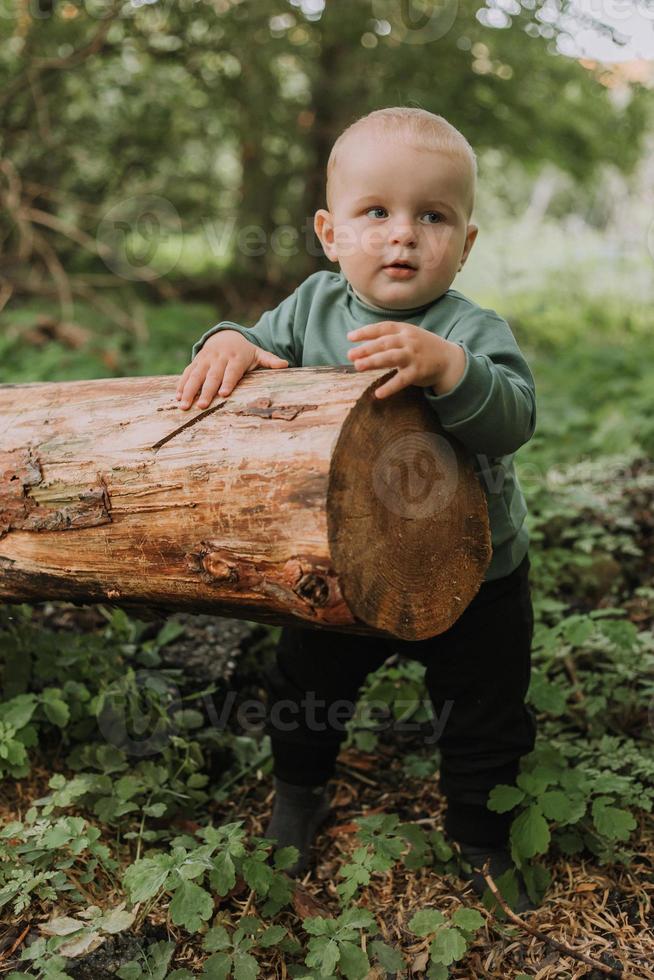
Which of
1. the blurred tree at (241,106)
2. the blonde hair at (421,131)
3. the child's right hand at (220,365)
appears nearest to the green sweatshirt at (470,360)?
the child's right hand at (220,365)

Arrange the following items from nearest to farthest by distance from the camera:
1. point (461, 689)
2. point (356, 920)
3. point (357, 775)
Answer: point (356, 920) < point (461, 689) < point (357, 775)

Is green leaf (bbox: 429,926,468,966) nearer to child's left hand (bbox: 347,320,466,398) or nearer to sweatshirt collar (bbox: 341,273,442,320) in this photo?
child's left hand (bbox: 347,320,466,398)

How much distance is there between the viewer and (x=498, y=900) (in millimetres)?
1940

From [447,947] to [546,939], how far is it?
0.26 metres

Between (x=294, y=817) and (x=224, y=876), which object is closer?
(x=224, y=876)

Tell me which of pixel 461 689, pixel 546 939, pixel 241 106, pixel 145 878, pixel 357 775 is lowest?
pixel 357 775

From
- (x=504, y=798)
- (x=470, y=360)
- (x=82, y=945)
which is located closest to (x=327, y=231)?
(x=470, y=360)

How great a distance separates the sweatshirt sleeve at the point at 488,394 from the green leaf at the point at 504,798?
2.66 ft

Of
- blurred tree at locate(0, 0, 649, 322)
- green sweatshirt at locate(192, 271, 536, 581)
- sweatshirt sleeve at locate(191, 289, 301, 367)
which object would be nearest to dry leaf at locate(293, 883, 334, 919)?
green sweatshirt at locate(192, 271, 536, 581)

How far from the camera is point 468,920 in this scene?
1771 mm

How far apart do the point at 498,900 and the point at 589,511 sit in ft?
6.29

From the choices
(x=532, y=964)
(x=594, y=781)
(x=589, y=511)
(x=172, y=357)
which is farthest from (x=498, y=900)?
(x=172, y=357)

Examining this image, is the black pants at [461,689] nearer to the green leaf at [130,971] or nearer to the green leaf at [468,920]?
the green leaf at [468,920]

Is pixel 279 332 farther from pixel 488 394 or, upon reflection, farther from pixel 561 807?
pixel 561 807
